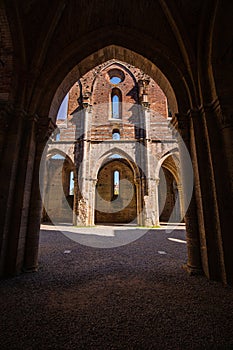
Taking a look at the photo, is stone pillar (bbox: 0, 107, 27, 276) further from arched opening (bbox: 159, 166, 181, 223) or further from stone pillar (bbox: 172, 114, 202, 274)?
arched opening (bbox: 159, 166, 181, 223)

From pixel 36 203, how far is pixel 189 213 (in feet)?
9.57

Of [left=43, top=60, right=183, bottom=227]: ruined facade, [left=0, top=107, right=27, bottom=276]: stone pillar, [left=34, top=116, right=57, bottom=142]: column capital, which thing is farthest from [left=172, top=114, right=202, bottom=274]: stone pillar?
[left=43, top=60, right=183, bottom=227]: ruined facade

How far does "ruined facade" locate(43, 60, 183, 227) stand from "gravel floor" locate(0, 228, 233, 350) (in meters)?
10.1

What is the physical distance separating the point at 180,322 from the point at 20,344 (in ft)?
4.68

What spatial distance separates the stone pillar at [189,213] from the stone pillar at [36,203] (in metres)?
2.74

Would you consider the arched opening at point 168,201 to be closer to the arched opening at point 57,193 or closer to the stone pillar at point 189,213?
the arched opening at point 57,193

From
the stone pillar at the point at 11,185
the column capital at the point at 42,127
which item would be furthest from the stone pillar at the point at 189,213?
the stone pillar at the point at 11,185

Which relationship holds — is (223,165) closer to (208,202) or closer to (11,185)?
(208,202)

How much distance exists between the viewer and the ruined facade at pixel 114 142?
515 inches

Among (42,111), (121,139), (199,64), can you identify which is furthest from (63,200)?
(199,64)

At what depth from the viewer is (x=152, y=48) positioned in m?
3.94

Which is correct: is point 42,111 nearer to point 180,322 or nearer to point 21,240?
point 21,240

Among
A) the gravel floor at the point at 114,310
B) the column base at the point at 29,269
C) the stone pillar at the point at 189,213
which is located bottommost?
the gravel floor at the point at 114,310

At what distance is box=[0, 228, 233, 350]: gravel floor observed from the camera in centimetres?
140
